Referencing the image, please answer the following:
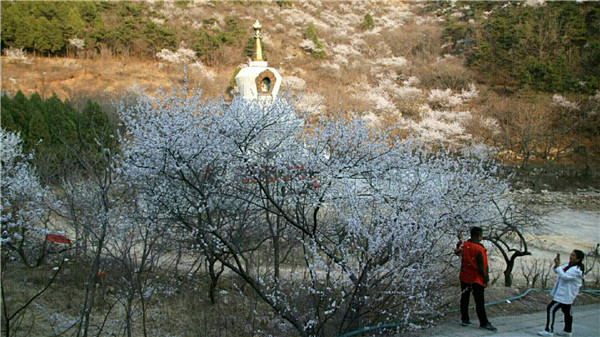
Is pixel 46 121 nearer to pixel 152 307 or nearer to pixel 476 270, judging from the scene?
pixel 152 307

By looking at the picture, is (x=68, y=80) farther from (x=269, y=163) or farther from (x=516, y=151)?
(x=269, y=163)

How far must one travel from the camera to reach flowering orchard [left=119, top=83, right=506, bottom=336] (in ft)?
16.4

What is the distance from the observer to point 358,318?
5.25 meters

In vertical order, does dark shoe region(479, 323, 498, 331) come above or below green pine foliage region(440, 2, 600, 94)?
below

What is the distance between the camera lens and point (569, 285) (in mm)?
5508

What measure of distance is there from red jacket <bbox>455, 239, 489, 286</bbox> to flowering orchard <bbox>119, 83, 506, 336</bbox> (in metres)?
0.36

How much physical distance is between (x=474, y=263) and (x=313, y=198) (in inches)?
87.6

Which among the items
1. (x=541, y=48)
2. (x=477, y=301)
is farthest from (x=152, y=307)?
(x=541, y=48)

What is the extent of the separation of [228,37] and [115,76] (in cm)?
1298

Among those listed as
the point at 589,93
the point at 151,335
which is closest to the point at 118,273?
the point at 151,335

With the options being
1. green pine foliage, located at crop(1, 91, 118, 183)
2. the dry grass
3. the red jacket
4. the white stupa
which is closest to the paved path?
the red jacket

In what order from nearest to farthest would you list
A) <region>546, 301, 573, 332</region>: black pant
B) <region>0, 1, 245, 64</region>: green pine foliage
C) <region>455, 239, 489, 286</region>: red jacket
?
<region>455, 239, 489, 286</region>: red jacket, <region>546, 301, 573, 332</region>: black pant, <region>0, 1, 245, 64</region>: green pine foliage

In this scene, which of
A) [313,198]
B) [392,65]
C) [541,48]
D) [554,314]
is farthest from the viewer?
[392,65]

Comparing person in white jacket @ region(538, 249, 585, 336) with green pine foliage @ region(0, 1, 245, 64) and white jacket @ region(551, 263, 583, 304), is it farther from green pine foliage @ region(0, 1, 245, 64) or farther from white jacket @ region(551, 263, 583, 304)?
green pine foliage @ region(0, 1, 245, 64)
